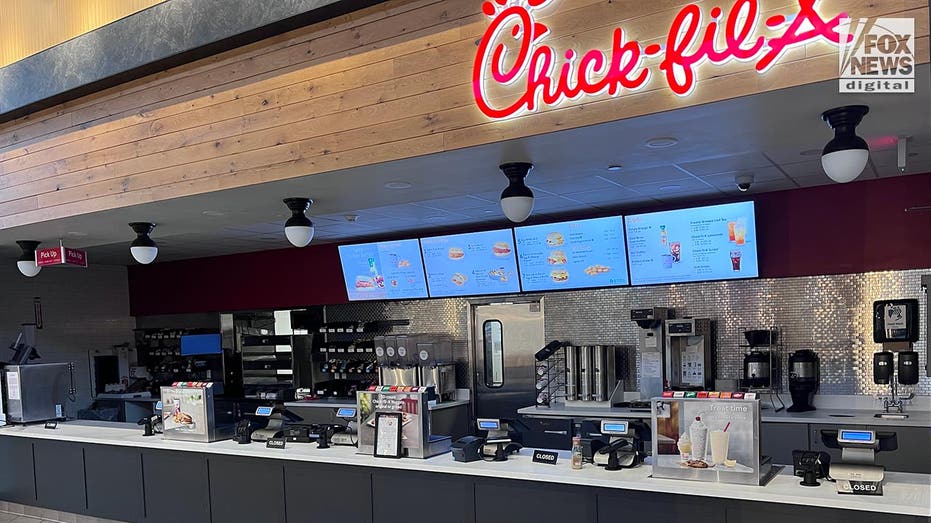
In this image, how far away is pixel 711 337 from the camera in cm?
663

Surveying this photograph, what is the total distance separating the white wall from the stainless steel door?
5.96 meters

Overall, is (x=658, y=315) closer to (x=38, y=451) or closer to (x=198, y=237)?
(x=198, y=237)

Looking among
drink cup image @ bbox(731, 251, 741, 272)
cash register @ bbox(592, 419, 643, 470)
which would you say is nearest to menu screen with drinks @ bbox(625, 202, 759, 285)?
drink cup image @ bbox(731, 251, 741, 272)

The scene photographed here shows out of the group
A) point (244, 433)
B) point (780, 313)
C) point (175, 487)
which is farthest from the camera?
point (780, 313)

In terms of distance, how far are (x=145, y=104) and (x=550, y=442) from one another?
4.74 m

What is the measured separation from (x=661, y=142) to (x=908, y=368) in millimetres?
3521

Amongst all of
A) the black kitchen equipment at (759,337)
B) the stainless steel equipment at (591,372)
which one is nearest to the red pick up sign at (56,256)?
the stainless steel equipment at (591,372)

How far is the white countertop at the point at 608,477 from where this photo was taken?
10.3ft

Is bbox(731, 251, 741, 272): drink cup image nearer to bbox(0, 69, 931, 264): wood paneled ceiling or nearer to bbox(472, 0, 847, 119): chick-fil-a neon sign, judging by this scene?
bbox(0, 69, 931, 264): wood paneled ceiling

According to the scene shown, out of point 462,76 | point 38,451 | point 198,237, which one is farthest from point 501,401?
point 462,76

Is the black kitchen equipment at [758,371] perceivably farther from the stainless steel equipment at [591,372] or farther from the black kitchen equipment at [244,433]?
the black kitchen equipment at [244,433]

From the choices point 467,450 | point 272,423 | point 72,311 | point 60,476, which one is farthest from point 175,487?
point 72,311

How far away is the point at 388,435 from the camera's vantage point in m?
4.52

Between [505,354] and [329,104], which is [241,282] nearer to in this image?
[505,354]
